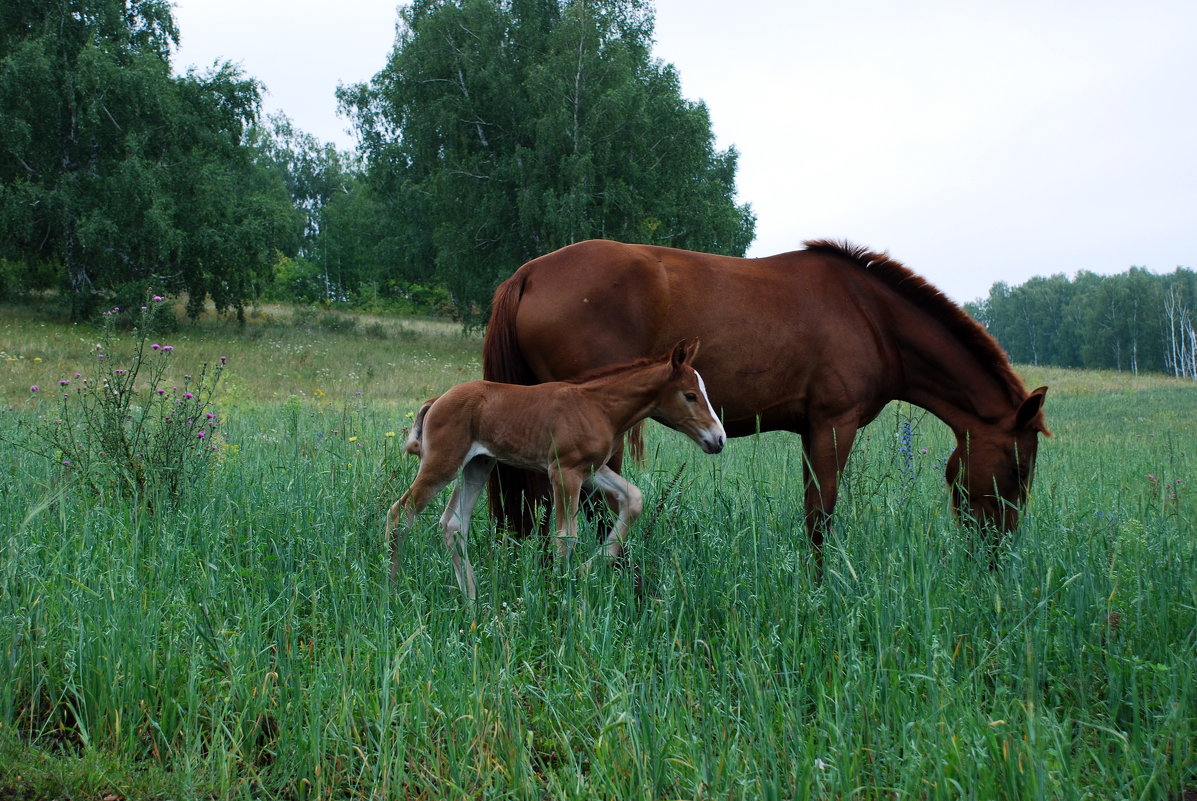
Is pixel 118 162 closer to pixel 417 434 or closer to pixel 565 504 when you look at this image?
pixel 417 434

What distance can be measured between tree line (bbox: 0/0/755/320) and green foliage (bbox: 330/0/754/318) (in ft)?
0.26

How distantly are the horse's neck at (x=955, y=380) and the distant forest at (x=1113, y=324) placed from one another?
71038 millimetres

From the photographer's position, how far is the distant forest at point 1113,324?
265 ft

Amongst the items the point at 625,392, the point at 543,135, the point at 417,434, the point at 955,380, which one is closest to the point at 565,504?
the point at 625,392

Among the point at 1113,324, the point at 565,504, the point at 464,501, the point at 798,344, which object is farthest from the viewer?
the point at 1113,324

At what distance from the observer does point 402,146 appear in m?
35.9

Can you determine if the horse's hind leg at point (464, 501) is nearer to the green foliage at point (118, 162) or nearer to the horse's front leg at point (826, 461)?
the horse's front leg at point (826, 461)

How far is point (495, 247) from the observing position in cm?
3203

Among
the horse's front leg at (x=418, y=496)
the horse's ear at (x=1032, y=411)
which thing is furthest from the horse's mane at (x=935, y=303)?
the horse's front leg at (x=418, y=496)

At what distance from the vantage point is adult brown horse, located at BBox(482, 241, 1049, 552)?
4.63 metres

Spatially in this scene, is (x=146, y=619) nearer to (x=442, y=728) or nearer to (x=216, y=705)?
(x=216, y=705)

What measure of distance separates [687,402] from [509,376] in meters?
1.19

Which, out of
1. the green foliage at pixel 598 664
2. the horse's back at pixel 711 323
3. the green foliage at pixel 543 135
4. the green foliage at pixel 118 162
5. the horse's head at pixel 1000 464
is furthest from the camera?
the green foliage at pixel 543 135

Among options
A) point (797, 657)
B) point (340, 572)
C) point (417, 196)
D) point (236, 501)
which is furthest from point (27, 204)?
point (797, 657)
